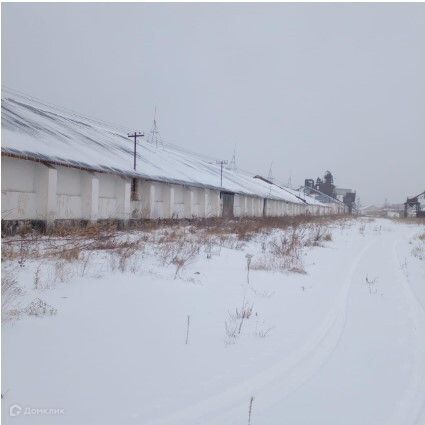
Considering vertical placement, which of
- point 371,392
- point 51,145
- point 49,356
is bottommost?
point 371,392

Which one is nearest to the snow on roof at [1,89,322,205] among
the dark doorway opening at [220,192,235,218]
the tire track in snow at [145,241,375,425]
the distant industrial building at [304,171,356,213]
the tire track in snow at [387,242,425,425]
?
the dark doorway opening at [220,192,235,218]

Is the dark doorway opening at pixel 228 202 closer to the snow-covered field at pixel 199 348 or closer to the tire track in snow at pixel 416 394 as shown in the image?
the snow-covered field at pixel 199 348

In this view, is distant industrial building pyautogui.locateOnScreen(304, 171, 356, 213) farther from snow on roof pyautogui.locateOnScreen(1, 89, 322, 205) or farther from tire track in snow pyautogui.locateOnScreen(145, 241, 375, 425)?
tire track in snow pyautogui.locateOnScreen(145, 241, 375, 425)

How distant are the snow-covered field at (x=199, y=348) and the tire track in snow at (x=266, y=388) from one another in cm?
1

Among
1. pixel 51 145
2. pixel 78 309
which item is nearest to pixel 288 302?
pixel 78 309

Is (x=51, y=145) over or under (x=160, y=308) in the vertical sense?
over

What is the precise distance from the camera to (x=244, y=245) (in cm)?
1196

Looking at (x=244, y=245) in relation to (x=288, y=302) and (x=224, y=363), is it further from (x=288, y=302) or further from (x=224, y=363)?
(x=224, y=363)

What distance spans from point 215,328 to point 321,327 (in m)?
1.36

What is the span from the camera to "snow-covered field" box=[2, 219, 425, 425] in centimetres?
301

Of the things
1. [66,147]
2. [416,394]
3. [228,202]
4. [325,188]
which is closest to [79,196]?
[66,147]

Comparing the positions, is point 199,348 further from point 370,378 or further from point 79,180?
point 79,180

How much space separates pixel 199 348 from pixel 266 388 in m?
0.97

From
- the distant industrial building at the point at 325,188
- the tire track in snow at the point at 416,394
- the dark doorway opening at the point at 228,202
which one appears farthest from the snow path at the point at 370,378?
the distant industrial building at the point at 325,188
